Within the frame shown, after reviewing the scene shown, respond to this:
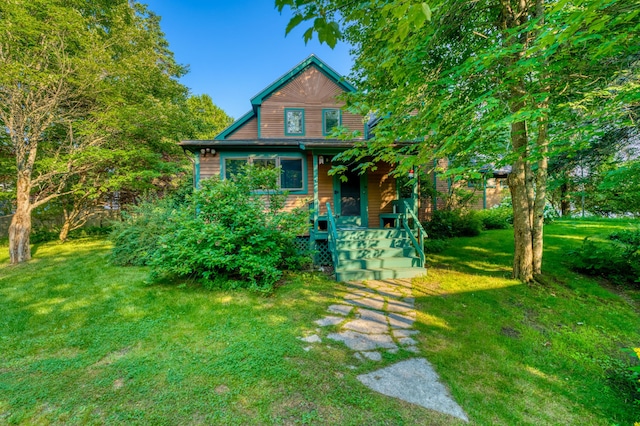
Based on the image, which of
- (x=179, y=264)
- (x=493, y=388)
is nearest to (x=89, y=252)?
(x=179, y=264)

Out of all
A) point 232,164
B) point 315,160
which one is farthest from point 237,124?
point 315,160

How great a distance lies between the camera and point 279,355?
110 inches

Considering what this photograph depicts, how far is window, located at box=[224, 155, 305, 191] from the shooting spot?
8.25 metres

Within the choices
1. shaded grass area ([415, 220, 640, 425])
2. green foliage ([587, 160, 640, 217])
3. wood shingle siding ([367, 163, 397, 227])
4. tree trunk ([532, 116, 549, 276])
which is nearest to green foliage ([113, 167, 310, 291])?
shaded grass area ([415, 220, 640, 425])

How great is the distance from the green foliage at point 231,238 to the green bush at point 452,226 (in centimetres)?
639

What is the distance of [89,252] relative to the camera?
8414 mm

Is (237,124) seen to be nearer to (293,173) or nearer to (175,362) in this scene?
(293,173)

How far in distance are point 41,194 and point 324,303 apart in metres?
10.9

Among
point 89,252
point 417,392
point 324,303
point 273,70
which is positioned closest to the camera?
point 417,392

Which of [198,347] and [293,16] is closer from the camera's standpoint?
[293,16]

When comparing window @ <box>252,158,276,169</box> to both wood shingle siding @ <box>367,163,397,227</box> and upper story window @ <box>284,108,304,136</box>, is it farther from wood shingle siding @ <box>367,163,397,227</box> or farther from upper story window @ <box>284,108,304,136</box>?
wood shingle siding @ <box>367,163,397,227</box>

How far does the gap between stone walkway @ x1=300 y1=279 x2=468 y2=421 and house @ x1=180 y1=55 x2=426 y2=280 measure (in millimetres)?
1803

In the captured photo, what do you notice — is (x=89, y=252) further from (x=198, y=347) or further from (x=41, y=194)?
(x=198, y=347)

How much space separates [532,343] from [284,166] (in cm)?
725
